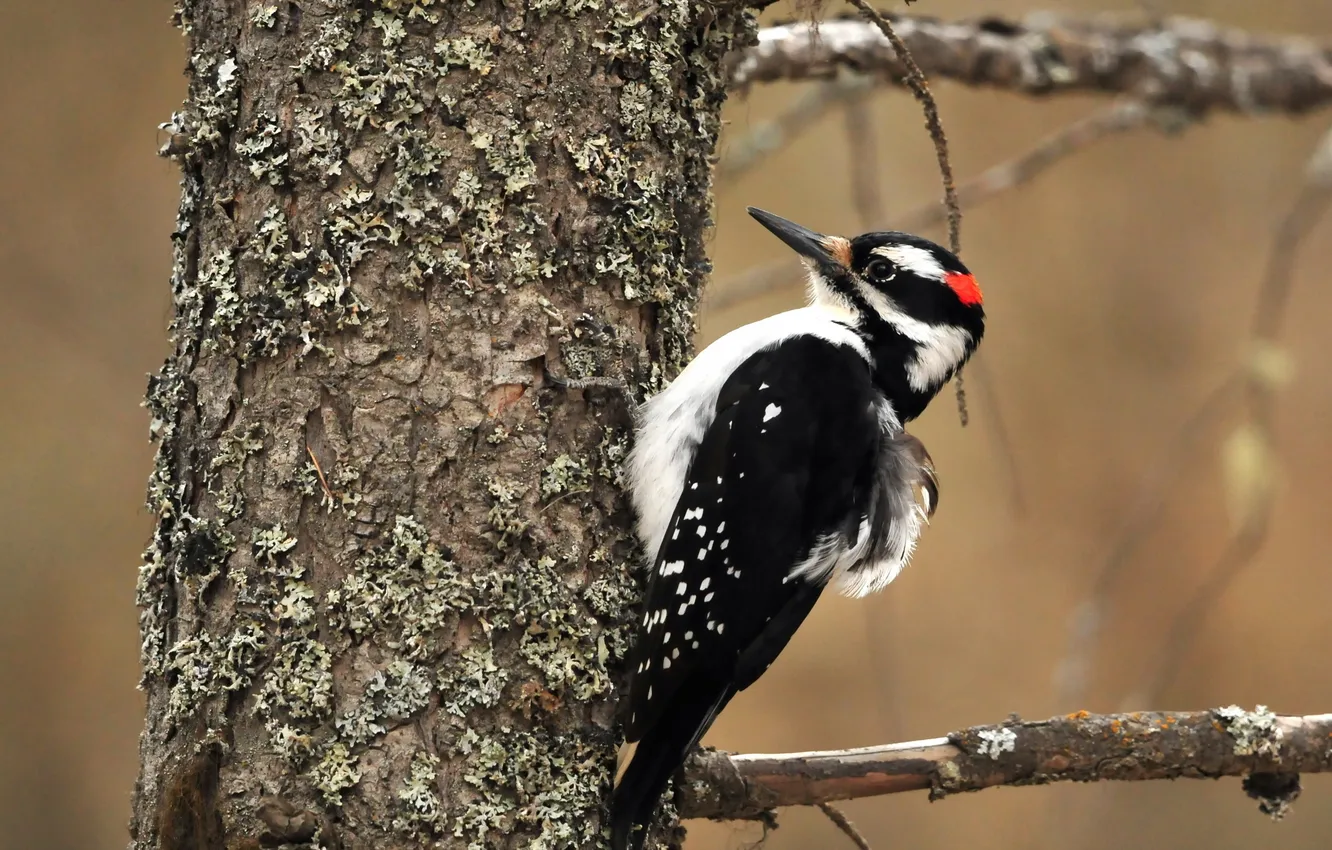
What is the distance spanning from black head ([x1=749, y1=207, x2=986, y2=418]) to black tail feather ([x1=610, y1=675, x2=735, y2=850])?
0.79 meters

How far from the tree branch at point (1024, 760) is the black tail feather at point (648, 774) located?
0.29 ft

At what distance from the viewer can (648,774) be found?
1708 millimetres

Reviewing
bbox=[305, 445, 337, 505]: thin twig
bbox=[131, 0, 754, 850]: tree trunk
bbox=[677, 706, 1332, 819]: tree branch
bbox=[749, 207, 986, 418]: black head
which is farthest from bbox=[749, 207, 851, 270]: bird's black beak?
bbox=[305, 445, 337, 505]: thin twig

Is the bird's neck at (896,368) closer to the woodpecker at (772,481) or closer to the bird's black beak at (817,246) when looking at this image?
the woodpecker at (772,481)

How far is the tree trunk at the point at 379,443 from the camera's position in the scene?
161cm

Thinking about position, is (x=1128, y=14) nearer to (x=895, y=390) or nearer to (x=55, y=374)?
(x=895, y=390)

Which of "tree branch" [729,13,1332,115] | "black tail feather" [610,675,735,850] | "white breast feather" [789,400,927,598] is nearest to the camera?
"black tail feather" [610,675,735,850]

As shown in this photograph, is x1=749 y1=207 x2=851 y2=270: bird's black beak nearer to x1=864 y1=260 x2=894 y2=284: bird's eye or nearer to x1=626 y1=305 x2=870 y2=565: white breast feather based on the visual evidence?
x1=864 y1=260 x2=894 y2=284: bird's eye

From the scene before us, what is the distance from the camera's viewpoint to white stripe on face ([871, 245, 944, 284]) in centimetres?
227

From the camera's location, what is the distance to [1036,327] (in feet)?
16.0

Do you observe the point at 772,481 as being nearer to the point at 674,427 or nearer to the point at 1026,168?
the point at 674,427

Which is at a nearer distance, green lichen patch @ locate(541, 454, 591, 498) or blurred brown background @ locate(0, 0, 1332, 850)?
green lichen patch @ locate(541, 454, 591, 498)

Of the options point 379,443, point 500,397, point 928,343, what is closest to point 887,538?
point 928,343

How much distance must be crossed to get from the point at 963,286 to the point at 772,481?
59 centimetres
